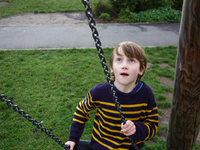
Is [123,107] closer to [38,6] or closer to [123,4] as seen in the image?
[123,4]

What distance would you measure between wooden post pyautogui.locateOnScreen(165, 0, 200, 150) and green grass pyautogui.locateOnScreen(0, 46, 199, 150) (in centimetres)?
152

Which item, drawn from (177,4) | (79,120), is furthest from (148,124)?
(177,4)

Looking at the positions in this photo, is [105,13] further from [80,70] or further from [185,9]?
[185,9]

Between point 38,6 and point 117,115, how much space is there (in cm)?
1311

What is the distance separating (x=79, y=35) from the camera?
785 cm

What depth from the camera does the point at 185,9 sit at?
3.90ft

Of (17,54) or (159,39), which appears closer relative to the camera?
(17,54)

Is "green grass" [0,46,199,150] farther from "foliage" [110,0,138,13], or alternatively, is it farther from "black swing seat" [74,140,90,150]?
"foliage" [110,0,138,13]

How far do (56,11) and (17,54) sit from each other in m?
6.52

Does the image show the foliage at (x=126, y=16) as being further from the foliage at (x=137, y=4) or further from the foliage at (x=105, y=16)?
the foliage at (x=105, y=16)

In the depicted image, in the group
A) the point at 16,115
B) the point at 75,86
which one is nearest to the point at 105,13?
the point at 75,86

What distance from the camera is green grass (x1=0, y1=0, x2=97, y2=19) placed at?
11.6m

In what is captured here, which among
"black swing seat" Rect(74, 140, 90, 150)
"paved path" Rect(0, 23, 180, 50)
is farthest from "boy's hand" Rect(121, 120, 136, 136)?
"paved path" Rect(0, 23, 180, 50)

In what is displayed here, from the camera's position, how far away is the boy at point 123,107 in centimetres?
150
